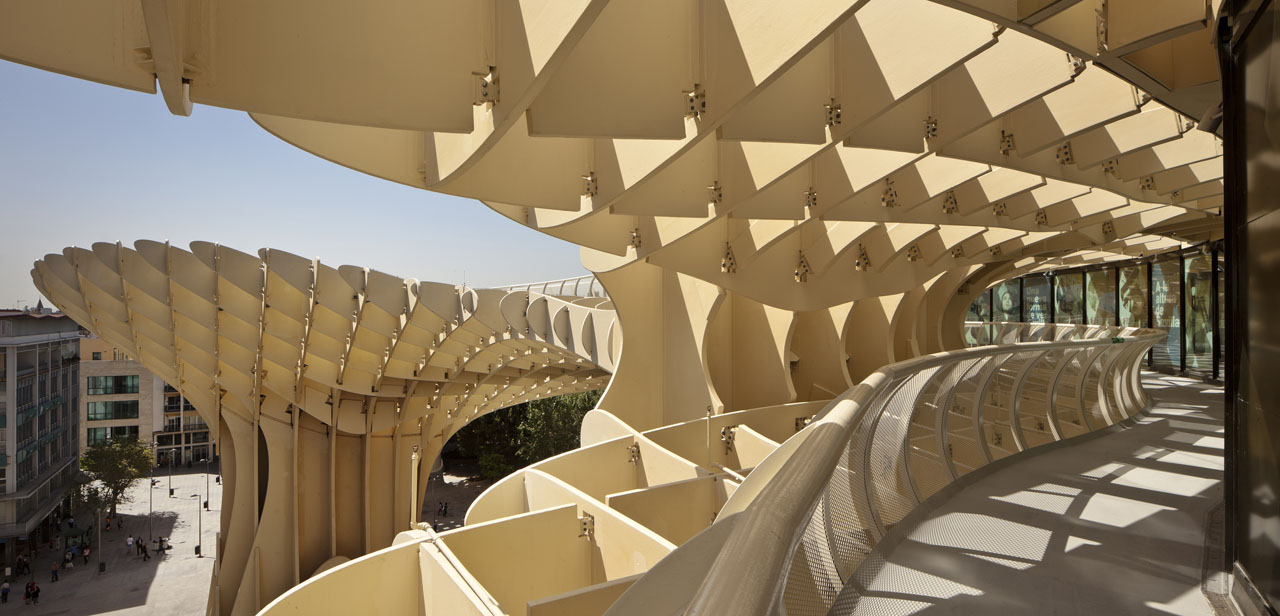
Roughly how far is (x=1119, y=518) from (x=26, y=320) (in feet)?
198

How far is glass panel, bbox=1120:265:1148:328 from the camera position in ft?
77.0

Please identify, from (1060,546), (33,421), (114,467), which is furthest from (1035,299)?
(33,421)

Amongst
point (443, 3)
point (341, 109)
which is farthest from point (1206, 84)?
point (341, 109)

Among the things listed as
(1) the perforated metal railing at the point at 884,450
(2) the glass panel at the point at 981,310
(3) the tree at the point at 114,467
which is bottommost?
(3) the tree at the point at 114,467

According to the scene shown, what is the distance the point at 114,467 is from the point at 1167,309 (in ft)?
182

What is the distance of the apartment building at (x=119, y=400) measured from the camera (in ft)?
190

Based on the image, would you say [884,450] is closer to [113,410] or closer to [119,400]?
[119,400]

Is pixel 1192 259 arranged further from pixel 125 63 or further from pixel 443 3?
pixel 125 63

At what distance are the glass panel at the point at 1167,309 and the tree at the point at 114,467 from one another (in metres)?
54.0

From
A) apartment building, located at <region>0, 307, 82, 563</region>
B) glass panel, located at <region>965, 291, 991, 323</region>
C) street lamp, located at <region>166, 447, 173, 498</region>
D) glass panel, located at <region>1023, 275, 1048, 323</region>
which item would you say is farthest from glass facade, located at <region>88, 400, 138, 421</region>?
glass panel, located at <region>1023, 275, 1048, 323</region>

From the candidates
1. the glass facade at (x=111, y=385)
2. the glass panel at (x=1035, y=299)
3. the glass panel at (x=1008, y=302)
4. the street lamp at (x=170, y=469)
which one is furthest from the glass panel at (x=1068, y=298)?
the glass facade at (x=111, y=385)

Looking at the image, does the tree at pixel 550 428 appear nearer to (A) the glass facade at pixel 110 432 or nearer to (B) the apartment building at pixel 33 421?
(B) the apartment building at pixel 33 421

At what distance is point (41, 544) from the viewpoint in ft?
136

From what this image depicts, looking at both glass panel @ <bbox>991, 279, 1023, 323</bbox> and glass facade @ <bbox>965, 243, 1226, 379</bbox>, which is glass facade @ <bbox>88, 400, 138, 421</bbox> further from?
glass panel @ <bbox>991, 279, 1023, 323</bbox>
